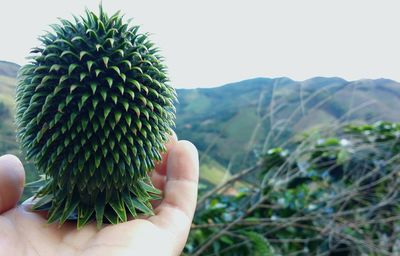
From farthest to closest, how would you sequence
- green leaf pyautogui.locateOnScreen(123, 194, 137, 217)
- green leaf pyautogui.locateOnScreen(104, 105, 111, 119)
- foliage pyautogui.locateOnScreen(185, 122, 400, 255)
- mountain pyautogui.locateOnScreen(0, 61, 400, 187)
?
mountain pyautogui.locateOnScreen(0, 61, 400, 187), foliage pyautogui.locateOnScreen(185, 122, 400, 255), green leaf pyautogui.locateOnScreen(123, 194, 137, 217), green leaf pyautogui.locateOnScreen(104, 105, 111, 119)

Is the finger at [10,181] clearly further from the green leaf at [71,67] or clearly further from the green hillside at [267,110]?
the green hillside at [267,110]

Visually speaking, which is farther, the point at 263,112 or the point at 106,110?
the point at 263,112

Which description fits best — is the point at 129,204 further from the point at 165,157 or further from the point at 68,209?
the point at 165,157

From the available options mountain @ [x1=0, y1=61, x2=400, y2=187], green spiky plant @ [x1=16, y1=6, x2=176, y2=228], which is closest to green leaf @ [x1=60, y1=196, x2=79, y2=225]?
green spiky plant @ [x1=16, y1=6, x2=176, y2=228]

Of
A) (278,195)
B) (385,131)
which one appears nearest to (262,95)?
(278,195)

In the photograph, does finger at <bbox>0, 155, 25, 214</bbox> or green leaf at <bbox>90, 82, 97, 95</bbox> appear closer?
green leaf at <bbox>90, 82, 97, 95</bbox>

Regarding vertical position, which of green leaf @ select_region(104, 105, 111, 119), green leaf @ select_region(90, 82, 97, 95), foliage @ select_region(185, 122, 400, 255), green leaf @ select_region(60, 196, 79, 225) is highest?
green leaf @ select_region(90, 82, 97, 95)

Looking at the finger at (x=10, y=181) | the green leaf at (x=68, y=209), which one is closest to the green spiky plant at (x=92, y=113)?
the green leaf at (x=68, y=209)

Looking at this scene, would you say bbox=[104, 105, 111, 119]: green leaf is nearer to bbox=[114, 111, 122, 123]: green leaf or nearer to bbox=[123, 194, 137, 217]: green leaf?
bbox=[114, 111, 122, 123]: green leaf

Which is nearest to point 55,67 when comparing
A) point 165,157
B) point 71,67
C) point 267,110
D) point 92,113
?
point 71,67
